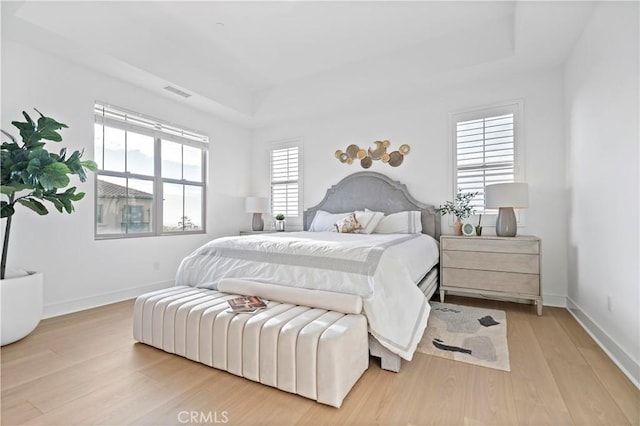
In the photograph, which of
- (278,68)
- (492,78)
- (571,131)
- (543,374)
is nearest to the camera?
(543,374)

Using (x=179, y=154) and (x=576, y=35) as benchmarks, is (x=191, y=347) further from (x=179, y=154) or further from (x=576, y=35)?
(x=576, y=35)

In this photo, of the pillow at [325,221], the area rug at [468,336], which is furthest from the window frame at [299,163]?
the area rug at [468,336]

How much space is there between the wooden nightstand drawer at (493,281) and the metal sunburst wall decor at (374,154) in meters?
1.68

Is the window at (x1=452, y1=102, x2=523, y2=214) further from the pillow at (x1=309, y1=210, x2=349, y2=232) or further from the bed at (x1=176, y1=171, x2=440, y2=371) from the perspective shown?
the pillow at (x1=309, y1=210, x2=349, y2=232)

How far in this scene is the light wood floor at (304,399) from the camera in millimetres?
1457

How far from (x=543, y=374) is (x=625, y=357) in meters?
0.53

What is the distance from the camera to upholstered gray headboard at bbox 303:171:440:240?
3.89 meters

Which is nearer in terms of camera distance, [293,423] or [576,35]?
[293,423]

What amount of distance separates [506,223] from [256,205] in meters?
3.51

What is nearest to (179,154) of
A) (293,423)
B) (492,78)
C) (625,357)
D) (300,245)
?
(300,245)

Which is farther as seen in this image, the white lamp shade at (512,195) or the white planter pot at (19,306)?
the white lamp shade at (512,195)

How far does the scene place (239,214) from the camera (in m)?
5.26

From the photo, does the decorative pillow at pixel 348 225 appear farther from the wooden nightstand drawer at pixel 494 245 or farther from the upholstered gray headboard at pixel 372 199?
the wooden nightstand drawer at pixel 494 245

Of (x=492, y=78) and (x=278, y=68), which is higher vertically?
(x=278, y=68)
